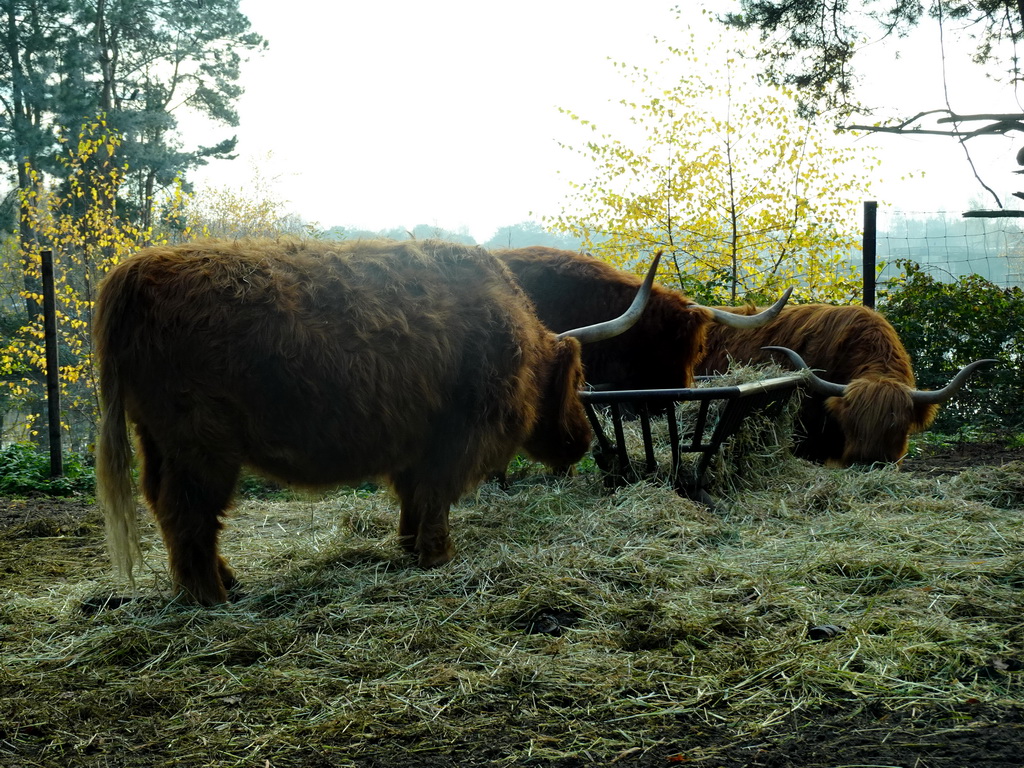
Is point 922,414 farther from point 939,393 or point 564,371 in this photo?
point 564,371

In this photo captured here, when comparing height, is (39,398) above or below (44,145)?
below

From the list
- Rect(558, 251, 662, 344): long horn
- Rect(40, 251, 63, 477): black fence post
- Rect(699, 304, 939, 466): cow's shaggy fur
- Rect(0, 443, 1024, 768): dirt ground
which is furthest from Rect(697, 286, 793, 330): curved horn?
Rect(40, 251, 63, 477): black fence post

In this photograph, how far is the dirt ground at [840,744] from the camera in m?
2.02

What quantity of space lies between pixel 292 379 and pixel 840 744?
2.25 metres

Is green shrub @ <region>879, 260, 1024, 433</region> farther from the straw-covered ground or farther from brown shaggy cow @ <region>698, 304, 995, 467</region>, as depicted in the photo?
the straw-covered ground

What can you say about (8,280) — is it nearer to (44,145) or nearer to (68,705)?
(44,145)

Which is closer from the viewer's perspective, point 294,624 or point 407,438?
point 294,624

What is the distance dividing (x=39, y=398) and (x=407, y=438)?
16.6 meters

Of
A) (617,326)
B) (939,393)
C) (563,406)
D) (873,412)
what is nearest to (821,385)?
(873,412)

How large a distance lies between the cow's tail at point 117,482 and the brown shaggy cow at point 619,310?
11.6 feet

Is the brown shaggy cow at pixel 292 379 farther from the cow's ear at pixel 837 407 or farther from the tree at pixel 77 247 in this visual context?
the tree at pixel 77 247

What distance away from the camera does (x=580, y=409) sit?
15.5 ft

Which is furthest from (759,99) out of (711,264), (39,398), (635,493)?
(39,398)

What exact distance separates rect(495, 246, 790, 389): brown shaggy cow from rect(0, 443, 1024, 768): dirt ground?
407cm
